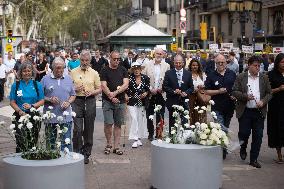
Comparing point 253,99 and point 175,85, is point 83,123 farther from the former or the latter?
point 253,99

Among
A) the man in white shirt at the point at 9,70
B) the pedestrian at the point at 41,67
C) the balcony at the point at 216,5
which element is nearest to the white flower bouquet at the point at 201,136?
the pedestrian at the point at 41,67

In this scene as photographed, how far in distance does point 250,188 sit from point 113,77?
11.0 ft

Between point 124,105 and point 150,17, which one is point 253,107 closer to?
point 124,105

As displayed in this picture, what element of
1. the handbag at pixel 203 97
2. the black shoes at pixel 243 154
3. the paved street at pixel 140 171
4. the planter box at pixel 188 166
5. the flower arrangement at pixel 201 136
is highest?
the handbag at pixel 203 97

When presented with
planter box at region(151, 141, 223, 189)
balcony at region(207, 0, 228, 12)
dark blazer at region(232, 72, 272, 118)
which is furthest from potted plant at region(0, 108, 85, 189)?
balcony at region(207, 0, 228, 12)

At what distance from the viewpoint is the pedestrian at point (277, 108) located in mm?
9164

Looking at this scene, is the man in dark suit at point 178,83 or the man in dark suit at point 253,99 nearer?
the man in dark suit at point 253,99

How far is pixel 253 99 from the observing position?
8.80 metres

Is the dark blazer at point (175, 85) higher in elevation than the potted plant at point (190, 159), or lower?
higher

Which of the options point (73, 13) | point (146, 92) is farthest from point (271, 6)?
point (146, 92)

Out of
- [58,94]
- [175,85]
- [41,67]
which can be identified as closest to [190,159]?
[58,94]

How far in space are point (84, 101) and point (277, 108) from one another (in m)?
3.28

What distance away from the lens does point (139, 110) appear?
10.7 meters

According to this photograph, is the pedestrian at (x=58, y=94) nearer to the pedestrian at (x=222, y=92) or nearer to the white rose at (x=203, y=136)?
the white rose at (x=203, y=136)
